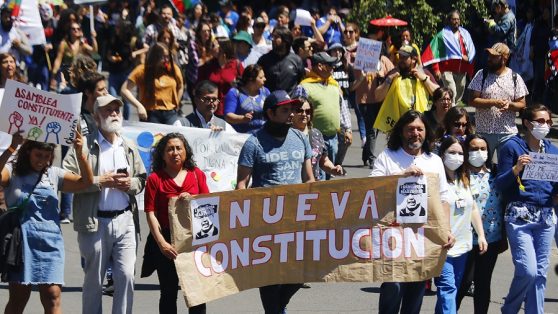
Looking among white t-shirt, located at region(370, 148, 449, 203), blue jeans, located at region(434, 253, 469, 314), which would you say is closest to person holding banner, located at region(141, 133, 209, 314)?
white t-shirt, located at region(370, 148, 449, 203)

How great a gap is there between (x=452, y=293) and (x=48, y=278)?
2.69 metres

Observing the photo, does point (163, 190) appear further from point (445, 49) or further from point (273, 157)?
point (445, 49)

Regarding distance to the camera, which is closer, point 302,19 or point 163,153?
point 163,153

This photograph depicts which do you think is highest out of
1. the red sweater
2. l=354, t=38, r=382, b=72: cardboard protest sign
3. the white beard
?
l=354, t=38, r=382, b=72: cardboard protest sign

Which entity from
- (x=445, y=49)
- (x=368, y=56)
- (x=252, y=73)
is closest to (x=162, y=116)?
(x=252, y=73)

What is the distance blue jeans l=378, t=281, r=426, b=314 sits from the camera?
8469 millimetres

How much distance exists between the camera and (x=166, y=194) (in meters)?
8.35

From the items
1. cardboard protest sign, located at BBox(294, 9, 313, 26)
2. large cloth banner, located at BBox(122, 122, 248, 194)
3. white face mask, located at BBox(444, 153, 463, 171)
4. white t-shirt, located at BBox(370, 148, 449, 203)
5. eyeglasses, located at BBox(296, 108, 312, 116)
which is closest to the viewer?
white t-shirt, located at BBox(370, 148, 449, 203)

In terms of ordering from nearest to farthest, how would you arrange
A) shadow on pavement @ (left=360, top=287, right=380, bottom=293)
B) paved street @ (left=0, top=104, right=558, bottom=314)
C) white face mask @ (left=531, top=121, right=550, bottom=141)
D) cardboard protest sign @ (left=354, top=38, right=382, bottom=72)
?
white face mask @ (left=531, top=121, right=550, bottom=141) → paved street @ (left=0, top=104, right=558, bottom=314) → shadow on pavement @ (left=360, top=287, right=380, bottom=293) → cardboard protest sign @ (left=354, top=38, right=382, bottom=72)

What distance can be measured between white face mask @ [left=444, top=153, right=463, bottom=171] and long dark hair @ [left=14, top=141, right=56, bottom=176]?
2720mm

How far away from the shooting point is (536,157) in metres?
8.92

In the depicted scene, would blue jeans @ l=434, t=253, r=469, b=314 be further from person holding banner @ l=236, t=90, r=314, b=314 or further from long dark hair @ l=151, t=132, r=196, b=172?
long dark hair @ l=151, t=132, r=196, b=172

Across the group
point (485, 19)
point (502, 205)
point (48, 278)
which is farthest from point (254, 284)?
point (485, 19)

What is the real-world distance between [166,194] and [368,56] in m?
7.31
